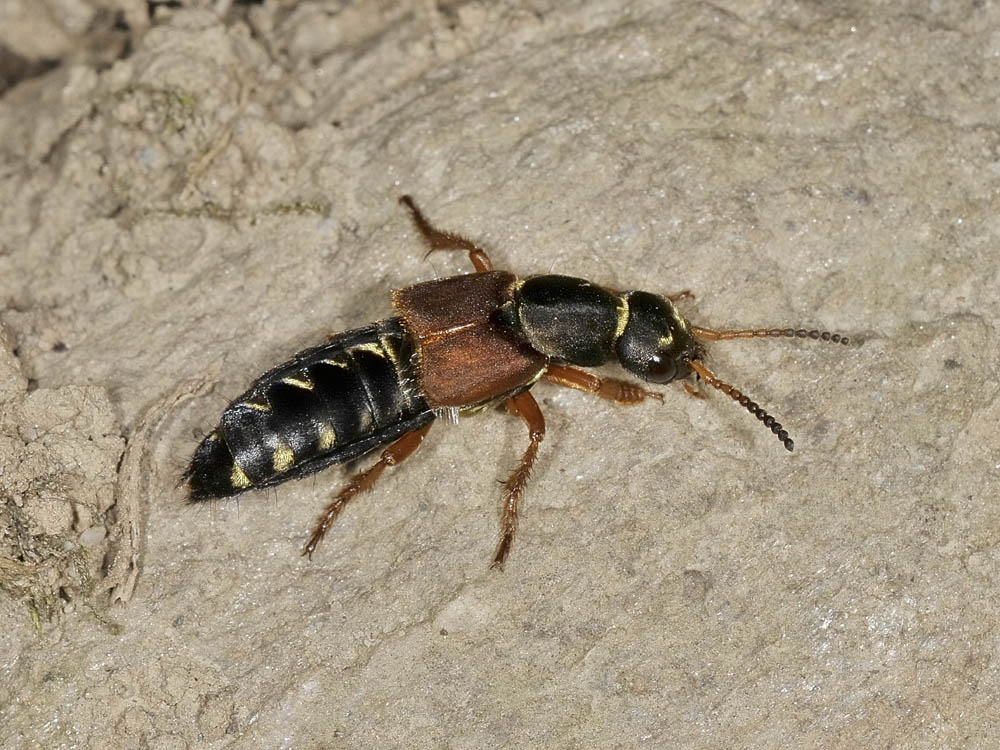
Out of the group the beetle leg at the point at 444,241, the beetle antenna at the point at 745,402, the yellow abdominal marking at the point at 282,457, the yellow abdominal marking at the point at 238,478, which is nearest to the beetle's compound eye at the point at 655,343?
the beetle antenna at the point at 745,402

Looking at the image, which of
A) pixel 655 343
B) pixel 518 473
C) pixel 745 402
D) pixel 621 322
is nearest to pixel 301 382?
pixel 518 473

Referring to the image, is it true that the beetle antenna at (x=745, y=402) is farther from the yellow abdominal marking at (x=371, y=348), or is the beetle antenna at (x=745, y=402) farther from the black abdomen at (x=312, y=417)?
the yellow abdominal marking at (x=371, y=348)

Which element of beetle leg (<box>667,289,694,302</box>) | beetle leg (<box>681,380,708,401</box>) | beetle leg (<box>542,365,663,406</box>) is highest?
beetle leg (<box>667,289,694,302</box>)

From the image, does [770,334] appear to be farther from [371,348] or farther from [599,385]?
[371,348]

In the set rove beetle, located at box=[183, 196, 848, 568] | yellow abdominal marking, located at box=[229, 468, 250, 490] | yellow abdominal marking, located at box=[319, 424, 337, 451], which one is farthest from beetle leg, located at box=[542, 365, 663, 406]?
yellow abdominal marking, located at box=[229, 468, 250, 490]

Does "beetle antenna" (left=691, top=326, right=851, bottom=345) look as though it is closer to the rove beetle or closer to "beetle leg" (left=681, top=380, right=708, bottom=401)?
the rove beetle

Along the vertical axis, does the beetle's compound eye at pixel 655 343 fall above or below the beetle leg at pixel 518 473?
above
